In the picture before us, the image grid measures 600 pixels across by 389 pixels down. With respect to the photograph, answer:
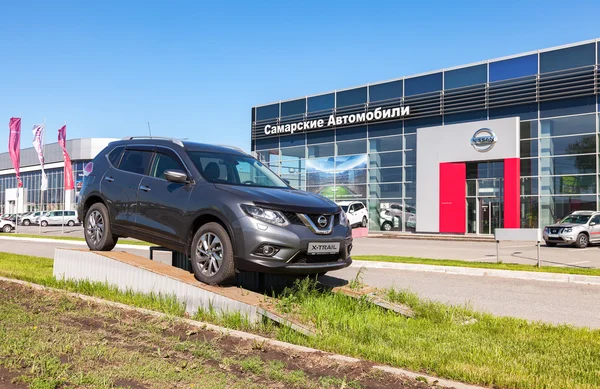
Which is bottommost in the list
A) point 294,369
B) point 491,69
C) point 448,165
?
point 294,369

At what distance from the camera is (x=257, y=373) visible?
4.18m

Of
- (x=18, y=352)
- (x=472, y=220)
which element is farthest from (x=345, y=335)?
A: (x=472, y=220)

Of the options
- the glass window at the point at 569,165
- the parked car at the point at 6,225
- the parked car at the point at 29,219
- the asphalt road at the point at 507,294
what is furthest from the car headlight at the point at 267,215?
the parked car at the point at 29,219

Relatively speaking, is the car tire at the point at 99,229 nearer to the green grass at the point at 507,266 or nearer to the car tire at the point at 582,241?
the green grass at the point at 507,266

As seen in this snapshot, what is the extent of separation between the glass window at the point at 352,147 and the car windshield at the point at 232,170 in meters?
31.1

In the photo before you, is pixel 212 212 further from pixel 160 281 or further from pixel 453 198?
pixel 453 198

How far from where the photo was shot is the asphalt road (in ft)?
24.8

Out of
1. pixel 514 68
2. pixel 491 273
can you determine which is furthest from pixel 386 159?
pixel 491 273

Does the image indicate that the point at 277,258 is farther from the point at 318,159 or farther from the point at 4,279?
the point at 318,159

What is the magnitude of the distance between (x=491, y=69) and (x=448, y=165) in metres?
6.09

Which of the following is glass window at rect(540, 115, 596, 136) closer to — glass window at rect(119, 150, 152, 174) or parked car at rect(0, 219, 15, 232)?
glass window at rect(119, 150, 152, 174)

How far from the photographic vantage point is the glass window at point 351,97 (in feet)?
127

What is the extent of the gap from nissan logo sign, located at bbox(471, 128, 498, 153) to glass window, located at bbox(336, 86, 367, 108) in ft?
28.7

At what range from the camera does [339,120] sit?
3972 cm
